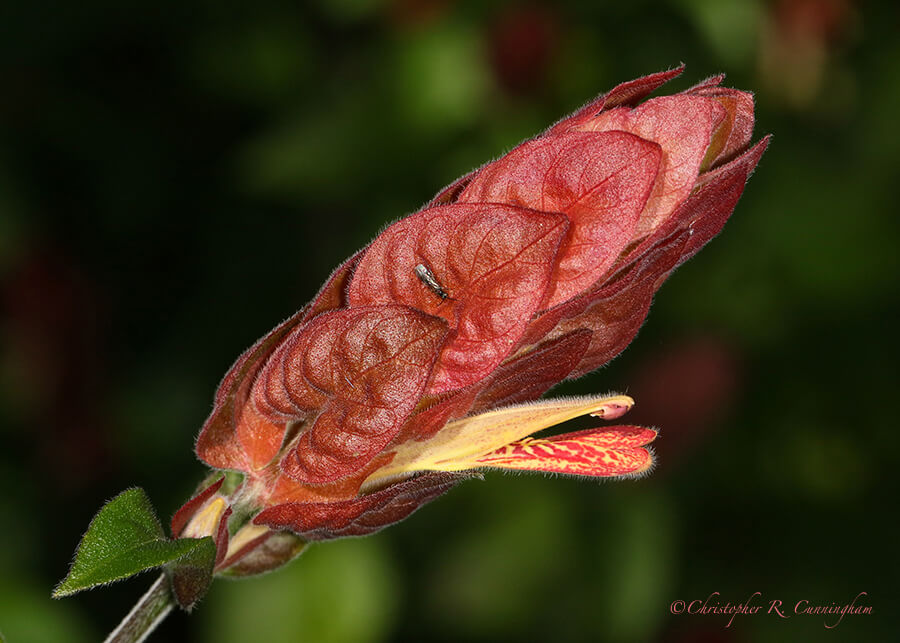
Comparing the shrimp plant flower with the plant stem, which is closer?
the shrimp plant flower

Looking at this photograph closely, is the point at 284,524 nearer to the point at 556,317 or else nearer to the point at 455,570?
the point at 556,317

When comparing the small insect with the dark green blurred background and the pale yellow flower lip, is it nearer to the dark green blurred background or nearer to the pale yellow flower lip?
the pale yellow flower lip

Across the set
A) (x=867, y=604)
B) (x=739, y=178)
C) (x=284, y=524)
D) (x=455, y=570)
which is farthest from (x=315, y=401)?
(x=867, y=604)
